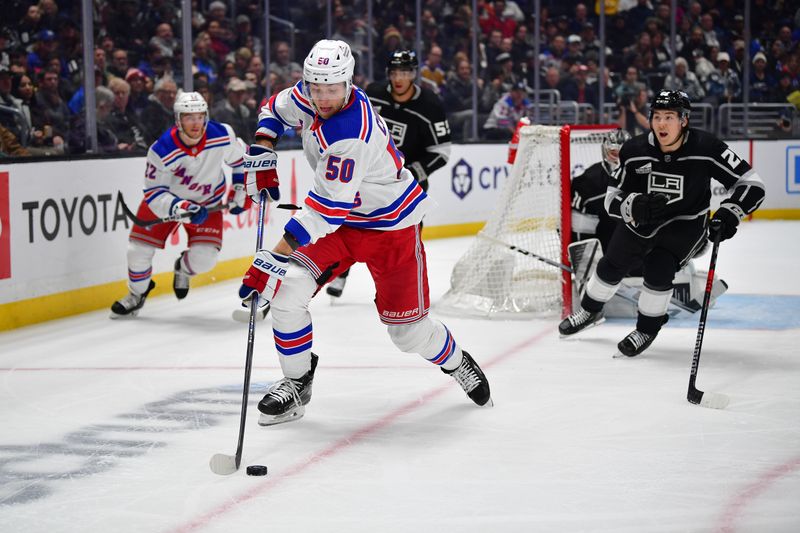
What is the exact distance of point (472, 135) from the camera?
32.5 feet

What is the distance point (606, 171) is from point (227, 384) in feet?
7.47

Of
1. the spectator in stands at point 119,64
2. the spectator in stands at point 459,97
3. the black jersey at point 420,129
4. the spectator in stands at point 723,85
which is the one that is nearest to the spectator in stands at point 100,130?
the spectator in stands at point 119,64

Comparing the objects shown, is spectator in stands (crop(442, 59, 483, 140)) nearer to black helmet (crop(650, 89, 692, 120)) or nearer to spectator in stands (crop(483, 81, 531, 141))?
spectator in stands (crop(483, 81, 531, 141))

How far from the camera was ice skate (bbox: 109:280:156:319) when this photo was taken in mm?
5496

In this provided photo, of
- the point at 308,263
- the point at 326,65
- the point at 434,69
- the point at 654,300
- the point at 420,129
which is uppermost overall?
the point at 434,69

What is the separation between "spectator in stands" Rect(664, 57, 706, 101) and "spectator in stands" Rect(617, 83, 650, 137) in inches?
12.9

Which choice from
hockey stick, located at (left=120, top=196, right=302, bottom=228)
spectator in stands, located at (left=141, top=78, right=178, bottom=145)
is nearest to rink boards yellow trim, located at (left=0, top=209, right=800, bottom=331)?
hockey stick, located at (left=120, top=196, right=302, bottom=228)

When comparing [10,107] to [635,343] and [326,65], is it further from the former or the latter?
[635,343]

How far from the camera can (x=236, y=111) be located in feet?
25.4

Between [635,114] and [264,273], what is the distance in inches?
Answer: 320

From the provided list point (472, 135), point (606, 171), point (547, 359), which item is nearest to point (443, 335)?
point (547, 359)

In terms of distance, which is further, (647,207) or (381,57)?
(381,57)

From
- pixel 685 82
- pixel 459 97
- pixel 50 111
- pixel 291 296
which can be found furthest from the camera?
pixel 685 82

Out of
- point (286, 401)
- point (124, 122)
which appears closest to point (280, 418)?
point (286, 401)
